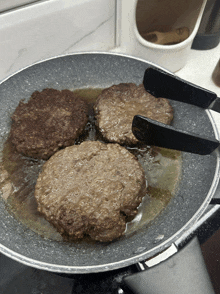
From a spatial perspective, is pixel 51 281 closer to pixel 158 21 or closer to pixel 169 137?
pixel 169 137

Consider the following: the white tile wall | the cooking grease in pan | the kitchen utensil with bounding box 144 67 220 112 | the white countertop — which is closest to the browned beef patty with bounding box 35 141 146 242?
the cooking grease in pan

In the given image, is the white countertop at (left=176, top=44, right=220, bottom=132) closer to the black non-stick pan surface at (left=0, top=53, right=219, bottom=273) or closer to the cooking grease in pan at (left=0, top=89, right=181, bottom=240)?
the black non-stick pan surface at (left=0, top=53, right=219, bottom=273)

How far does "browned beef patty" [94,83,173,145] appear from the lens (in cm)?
98

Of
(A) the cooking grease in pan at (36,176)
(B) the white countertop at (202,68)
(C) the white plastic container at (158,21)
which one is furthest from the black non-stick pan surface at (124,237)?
(B) the white countertop at (202,68)

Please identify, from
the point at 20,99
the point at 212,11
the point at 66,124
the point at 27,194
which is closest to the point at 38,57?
the point at 20,99

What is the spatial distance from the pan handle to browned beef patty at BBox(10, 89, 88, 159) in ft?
1.76

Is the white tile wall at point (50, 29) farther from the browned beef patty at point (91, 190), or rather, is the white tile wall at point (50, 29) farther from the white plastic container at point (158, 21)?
the browned beef patty at point (91, 190)

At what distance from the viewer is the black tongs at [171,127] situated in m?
0.74

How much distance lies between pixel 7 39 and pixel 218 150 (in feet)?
3.13

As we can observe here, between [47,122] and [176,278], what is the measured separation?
700mm

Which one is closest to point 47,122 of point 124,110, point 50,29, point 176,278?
point 124,110

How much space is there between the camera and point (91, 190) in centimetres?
82

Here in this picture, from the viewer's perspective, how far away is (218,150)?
2.51 feet

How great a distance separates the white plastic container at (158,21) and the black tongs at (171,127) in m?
0.32
